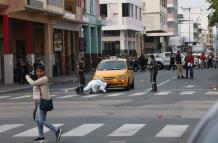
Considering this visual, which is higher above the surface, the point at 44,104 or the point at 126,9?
the point at 126,9

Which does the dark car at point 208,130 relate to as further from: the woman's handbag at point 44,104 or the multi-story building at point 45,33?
the multi-story building at point 45,33

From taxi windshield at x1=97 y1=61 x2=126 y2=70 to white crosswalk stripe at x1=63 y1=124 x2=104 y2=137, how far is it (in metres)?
16.5

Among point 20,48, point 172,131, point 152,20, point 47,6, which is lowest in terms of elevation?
point 172,131

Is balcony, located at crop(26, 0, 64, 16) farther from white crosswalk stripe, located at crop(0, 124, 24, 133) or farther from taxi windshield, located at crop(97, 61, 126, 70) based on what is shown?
white crosswalk stripe, located at crop(0, 124, 24, 133)

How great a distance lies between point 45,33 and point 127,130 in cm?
3860

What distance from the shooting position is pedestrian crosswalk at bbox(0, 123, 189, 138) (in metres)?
13.3

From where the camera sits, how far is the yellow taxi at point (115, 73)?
30703mm

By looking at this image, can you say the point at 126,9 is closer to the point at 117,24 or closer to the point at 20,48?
the point at 117,24

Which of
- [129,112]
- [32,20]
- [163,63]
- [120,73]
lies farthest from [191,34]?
[129,112]

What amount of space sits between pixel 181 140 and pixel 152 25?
97.1m

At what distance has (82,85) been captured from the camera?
29.7 meters

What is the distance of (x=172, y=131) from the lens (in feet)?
44.9

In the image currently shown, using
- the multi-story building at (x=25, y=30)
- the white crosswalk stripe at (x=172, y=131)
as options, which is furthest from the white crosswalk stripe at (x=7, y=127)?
the multi-story building at (x=25, y=30)

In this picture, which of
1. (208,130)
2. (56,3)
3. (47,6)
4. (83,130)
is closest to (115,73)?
(83,130)
